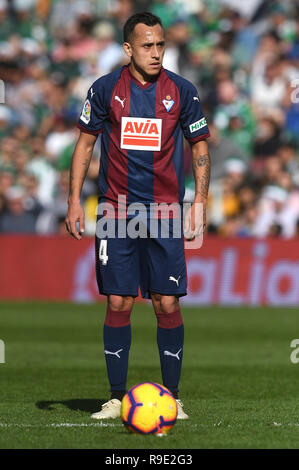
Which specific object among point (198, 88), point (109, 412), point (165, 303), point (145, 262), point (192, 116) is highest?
point (198, 88)

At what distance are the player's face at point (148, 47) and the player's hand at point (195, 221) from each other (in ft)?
2.89

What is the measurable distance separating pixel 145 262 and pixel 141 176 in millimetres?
547

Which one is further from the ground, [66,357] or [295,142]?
[295,142]

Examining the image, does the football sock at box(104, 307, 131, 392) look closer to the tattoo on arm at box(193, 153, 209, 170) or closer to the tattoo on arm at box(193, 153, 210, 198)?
the tattoo on arm at box(193, 153, 210, 198)

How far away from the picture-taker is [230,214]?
16922 mm

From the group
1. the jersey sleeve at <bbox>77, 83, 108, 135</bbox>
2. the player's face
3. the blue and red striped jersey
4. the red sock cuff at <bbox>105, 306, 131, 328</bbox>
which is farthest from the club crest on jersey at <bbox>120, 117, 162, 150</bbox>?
the red sock cuff at <bbox>105, 306, 131, 328</bbox>

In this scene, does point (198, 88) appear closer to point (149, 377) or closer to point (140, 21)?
point (149, 377)

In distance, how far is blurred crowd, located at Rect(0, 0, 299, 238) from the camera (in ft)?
55.2

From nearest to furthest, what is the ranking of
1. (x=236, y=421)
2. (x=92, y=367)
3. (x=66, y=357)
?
1. (x=236, y=421)
2. (x=92, y=367)
3. (x=66, y=357)

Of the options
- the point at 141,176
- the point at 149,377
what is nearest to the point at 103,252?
the point at 141,176

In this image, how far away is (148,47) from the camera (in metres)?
6.49
